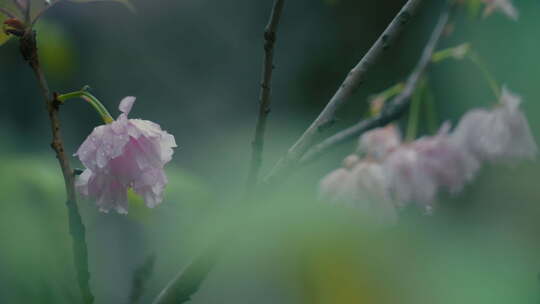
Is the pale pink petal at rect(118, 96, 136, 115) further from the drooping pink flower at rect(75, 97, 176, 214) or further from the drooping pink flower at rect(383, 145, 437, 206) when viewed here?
the drooping pink flower at rect(383, 145, 437, 206)

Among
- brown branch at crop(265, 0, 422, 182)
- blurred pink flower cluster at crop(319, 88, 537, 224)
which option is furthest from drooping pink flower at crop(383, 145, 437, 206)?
brown branch at crop(265, 0, 422, 182)

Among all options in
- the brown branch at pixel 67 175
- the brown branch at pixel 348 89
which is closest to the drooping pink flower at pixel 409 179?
the brown branch at pixel 348 89

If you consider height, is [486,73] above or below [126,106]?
above

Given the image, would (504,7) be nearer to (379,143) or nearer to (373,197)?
(379,143)

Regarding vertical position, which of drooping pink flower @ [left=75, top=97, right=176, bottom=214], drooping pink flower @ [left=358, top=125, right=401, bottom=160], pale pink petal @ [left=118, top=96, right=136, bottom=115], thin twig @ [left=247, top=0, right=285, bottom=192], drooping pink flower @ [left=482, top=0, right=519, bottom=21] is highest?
drooping pink flower @ [left=482, top=0, right=519, bottom=21]

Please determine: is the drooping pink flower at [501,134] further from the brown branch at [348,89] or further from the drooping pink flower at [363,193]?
the brown branch at [348,89]

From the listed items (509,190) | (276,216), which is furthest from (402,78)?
(276,216)

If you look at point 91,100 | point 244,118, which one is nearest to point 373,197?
point 91,100
